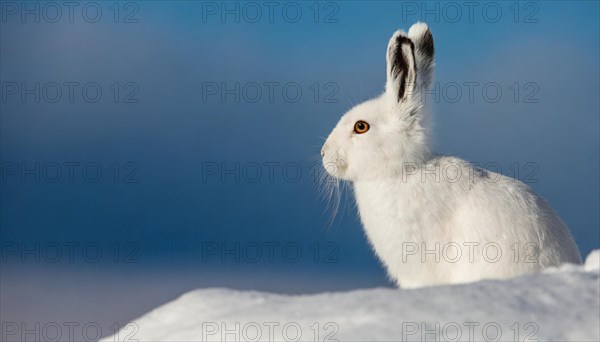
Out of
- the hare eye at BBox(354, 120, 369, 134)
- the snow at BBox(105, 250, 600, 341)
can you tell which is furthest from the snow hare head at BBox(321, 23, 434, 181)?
the snow at BBox(105, 250, 600, 341)

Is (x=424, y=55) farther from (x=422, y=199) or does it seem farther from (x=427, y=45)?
(x=422, y=199)

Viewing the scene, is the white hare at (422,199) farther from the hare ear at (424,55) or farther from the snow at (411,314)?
the snow at (411,314)

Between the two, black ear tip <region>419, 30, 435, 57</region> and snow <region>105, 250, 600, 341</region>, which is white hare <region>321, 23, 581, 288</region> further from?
snow <region>105, 250, 600, 341</region>

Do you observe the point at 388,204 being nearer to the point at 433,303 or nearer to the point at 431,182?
the point at 431,182

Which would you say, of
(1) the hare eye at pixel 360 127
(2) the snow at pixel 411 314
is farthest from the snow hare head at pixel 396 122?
(2) the snow at pixel 411 314

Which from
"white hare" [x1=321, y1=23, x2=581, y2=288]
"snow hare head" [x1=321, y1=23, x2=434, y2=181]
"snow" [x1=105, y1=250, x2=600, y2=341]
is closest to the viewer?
"snow" [x1=105, y1=250, x2=600, y2=341]

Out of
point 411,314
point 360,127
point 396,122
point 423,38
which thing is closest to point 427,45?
point 423,38

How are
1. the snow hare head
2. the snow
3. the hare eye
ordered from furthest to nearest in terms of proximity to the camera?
the hare eye → the snow hare head → the snow
